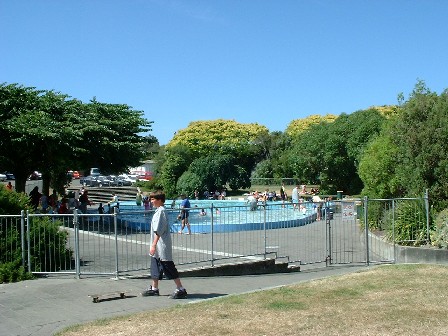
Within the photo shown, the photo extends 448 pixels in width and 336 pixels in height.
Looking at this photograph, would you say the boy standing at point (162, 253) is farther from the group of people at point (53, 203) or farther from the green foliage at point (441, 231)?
the group of people at point (53, 203)

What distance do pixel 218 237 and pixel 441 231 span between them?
551 centimetres

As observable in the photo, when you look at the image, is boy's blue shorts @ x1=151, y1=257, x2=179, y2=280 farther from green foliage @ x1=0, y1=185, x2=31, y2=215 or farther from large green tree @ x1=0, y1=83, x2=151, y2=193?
large green tree @ x1=0, y1=83, x2=151, y2=193

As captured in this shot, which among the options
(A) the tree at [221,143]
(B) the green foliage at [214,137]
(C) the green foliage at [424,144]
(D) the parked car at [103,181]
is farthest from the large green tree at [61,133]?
(B) the green foliage at [214,137]

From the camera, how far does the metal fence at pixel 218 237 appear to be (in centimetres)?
1227

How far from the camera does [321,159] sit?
44.2 m

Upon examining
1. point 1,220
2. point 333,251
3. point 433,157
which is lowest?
point 333,251

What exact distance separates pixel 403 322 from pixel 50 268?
733cm

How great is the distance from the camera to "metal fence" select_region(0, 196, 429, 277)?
12273 mm

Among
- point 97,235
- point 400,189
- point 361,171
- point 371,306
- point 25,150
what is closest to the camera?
point 371,306

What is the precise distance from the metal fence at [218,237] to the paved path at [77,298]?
0.70 metres

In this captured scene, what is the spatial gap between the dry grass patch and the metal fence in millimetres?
3267

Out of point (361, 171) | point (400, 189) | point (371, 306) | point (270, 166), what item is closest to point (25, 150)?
point (361, 171)

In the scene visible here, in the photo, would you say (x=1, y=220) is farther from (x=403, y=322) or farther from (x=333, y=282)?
(x=403, y=322)

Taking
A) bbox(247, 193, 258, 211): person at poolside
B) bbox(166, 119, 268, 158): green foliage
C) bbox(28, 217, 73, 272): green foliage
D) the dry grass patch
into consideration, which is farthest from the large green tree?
bbox(166, 119, 268, 158): green foliage
